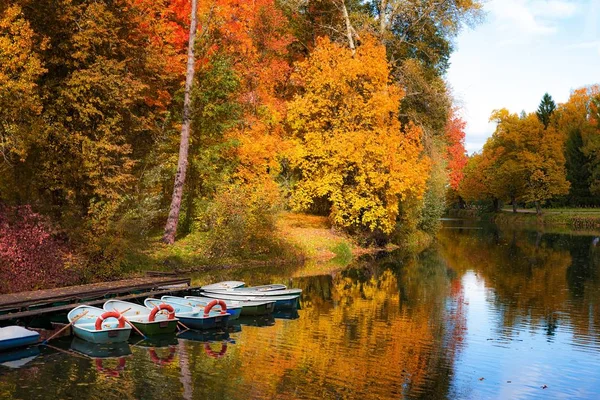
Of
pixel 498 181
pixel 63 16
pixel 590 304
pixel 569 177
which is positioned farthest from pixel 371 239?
pixel 569 177

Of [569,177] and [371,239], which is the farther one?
[569,177]

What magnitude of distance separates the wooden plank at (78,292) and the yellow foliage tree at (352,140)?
60.5 feet

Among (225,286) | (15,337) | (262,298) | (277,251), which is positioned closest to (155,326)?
(15,337)

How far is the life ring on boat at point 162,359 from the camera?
15.5 m

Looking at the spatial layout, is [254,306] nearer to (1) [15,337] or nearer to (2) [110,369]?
(2) [110,369]

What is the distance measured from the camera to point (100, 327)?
56.1ft

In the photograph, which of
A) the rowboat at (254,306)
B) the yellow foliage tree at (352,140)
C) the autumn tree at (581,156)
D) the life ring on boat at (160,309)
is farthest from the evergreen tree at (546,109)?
the life ring on boat at (160,309)

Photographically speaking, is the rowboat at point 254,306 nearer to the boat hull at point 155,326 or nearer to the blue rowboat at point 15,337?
the boat hull at point 155,326

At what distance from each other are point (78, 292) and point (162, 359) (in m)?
6.24

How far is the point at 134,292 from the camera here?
889 inches

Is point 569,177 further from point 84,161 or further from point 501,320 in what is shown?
point 84,161

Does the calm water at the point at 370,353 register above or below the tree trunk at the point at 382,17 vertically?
below

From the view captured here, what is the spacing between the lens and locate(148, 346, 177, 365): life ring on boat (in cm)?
1552

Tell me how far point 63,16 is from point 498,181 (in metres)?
70.3
